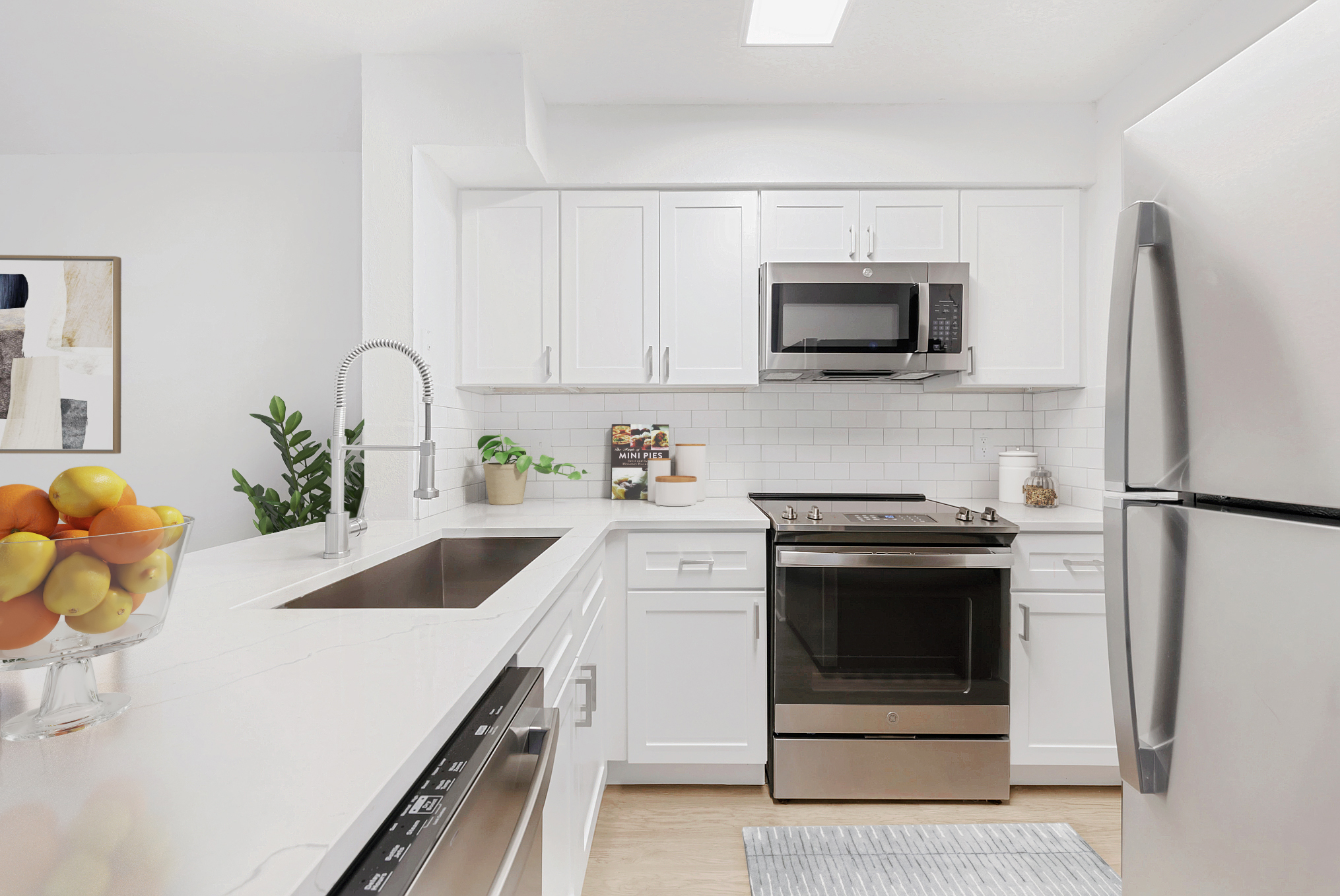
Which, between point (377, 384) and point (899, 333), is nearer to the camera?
point (377, 384)

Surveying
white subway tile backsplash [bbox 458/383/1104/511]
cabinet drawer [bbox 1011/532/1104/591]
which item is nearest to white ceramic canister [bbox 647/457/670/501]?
white subway tile backsplash [bbox 458/383/1104/511]

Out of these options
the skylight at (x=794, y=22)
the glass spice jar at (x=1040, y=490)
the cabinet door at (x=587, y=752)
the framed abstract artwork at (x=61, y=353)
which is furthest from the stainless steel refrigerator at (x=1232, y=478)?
the framed abstract artwork at (x=61, y=353)

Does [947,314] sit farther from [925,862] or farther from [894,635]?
[925,862]

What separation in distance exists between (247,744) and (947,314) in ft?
8.06

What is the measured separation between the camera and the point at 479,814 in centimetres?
65

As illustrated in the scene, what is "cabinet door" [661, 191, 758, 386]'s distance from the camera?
2.54m

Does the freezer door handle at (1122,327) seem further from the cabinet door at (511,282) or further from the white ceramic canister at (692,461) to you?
the cabinet door at (511,282)

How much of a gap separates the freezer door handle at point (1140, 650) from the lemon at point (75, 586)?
1219 millimetres

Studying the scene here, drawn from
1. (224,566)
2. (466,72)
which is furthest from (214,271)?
(224,566)

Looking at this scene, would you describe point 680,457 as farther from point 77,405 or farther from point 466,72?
point 77,405

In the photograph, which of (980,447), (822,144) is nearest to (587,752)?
(980,447)

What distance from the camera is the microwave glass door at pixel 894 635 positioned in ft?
7.04

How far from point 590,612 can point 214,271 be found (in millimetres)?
2406

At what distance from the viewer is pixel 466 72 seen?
2.17 m
